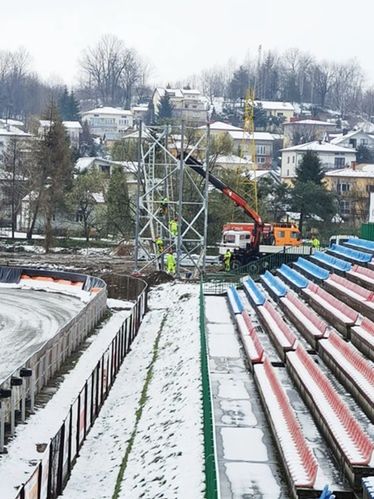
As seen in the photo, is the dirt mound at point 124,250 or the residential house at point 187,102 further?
the residential house at point 187,102

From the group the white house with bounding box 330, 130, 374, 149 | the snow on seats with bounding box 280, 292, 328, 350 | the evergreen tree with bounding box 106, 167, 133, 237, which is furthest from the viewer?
the white house with bounding box 330, 130, 374, 149

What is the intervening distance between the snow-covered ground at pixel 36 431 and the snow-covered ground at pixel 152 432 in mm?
820

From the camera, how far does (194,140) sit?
74750mm

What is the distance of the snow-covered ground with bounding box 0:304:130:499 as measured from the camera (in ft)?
49.3

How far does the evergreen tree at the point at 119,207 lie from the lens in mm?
67875

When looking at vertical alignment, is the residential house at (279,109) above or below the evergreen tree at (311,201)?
above

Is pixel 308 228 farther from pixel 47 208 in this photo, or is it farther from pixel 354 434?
pixel 354 434

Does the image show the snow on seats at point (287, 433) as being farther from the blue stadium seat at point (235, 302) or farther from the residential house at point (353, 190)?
the residential house at point (353, 190)

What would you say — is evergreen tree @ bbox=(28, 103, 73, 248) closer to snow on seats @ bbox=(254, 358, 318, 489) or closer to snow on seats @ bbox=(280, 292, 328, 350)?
snow on seats @ bbox=(280, 292, 328, 350)

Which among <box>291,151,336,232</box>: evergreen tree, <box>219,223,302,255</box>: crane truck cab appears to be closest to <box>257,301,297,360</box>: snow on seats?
<box>219,223,302,255</box>: crane truck cab

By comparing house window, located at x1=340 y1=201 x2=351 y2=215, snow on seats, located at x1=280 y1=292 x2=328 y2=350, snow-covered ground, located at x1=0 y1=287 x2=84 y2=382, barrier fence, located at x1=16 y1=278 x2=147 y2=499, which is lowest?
snow-covered ground, located at x1=0 y1=287 x2=84 y2=382

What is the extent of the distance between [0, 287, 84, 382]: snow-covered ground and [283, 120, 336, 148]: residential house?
4233 inches

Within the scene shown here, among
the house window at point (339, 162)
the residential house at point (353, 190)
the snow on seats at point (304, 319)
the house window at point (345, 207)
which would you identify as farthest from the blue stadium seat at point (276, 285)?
the house window at point (339, 162)

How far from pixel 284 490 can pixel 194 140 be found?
6378 cm
